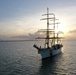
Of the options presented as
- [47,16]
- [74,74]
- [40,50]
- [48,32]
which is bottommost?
[74,74]

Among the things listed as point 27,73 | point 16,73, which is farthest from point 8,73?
point 27,73

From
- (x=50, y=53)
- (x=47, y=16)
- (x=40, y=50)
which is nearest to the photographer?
(x=40, y=50)

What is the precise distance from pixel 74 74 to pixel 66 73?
73.5 inches

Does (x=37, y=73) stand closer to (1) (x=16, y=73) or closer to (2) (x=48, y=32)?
(1) (x=16, y=73)

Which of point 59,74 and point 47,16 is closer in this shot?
point 59,74

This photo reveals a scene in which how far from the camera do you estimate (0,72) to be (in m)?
38.4

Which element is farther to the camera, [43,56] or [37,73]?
[43,56]

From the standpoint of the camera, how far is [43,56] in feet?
202

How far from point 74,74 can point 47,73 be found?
5697 mm

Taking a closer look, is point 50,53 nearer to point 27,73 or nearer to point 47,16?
point 47,16

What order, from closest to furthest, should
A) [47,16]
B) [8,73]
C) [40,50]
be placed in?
1. [8,73]
2. [40,50]
3. [47,16]

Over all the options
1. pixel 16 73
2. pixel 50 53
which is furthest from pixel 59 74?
pixel 50 53

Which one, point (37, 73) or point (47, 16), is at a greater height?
point (47, 16)

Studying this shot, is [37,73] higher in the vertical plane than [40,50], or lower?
lower
